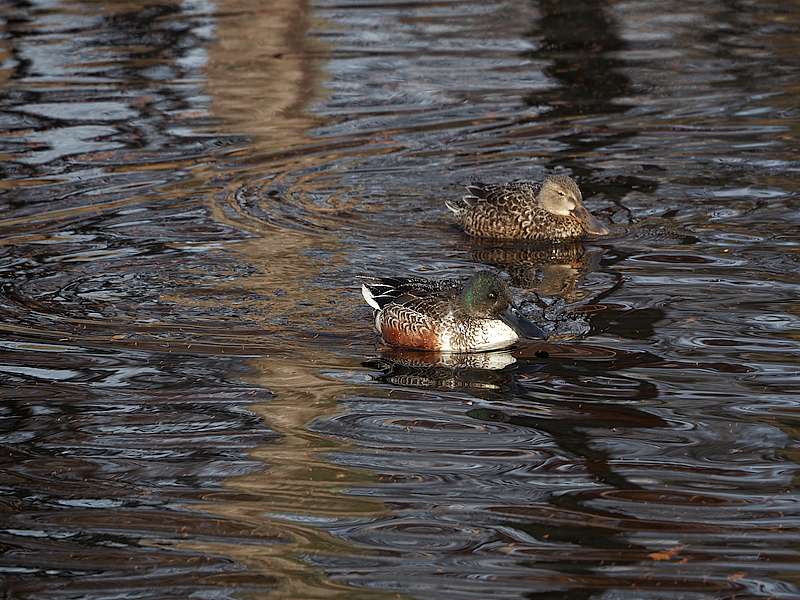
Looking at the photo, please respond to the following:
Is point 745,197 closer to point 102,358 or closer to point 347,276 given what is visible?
point 347,276

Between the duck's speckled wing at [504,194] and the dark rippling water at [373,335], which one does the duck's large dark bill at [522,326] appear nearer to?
the dark rippling water at [373,335]

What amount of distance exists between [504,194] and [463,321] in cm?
296

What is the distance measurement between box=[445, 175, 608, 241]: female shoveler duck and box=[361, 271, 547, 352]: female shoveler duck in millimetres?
2490

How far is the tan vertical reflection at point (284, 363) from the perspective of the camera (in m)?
6.58

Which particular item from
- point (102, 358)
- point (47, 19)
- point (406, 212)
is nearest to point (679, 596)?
point (102, 358)

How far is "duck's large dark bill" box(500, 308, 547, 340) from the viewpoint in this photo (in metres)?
8.91

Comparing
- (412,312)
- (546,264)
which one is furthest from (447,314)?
(546,264)

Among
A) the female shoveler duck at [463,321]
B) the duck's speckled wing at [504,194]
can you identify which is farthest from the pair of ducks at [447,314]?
the duck's speckled wing at [504,194]

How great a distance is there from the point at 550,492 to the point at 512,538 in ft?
1.70

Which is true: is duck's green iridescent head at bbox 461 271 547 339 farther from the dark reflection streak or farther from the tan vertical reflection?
the dark reflection streak

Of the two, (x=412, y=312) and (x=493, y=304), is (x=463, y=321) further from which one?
(x=412, y=312)

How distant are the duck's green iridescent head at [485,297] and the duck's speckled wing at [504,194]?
2.74 metres

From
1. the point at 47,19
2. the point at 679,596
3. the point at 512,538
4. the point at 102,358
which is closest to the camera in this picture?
the point at 679,596

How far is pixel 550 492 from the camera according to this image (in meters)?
6.98
